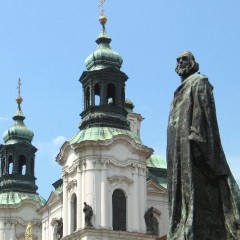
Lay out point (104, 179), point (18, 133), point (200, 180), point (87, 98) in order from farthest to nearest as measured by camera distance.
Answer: point (18, 133), point (87, 98), point (104, 179), point (200, 180)

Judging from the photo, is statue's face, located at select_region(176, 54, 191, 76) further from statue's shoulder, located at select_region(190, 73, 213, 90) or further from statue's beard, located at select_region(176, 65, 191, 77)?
statue's shoulder, located at select_region(190, 73, 213, 90)

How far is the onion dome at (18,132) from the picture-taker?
5759 cm

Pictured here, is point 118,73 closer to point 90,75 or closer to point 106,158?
point 90,75

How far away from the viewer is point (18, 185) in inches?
2206

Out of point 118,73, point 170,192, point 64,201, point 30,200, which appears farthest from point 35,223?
point 170,192

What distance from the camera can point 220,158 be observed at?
23.6 ft

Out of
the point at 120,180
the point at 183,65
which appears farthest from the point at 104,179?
the point at 183,65

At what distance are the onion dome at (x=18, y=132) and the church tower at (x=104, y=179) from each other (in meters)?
12.2

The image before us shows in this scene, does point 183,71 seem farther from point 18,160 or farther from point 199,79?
point 18,160

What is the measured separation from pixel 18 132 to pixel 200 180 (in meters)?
51.5

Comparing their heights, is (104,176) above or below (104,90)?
below

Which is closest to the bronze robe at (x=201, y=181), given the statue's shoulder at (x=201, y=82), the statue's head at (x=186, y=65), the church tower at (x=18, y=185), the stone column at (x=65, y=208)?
the statue's shoulder at (x=201, y=82)

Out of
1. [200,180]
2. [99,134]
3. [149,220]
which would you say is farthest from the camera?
[99,134]

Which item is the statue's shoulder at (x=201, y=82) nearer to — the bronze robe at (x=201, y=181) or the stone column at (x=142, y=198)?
the bronze robe at (x=201, y=181)
